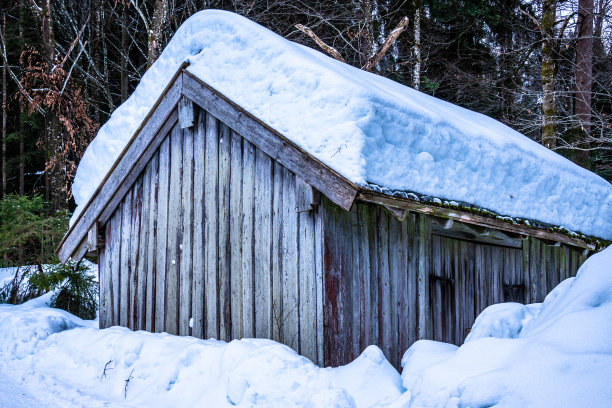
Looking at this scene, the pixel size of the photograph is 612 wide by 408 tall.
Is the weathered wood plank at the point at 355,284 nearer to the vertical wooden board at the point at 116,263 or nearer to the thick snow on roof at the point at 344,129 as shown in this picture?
the thick snow on roof at the point at 344,129

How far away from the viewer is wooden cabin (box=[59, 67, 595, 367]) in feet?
16.2

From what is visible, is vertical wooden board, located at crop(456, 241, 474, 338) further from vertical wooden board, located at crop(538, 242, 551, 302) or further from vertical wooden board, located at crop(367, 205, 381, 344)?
vertical wooden board, located at crop(538, 242, 551, 302)

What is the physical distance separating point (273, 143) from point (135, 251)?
9.27 ft

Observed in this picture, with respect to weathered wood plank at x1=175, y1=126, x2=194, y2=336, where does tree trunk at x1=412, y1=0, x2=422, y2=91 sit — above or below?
above

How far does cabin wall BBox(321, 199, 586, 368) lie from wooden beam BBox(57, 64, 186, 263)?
263 cm

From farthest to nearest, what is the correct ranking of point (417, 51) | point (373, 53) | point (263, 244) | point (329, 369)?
1. point (417, 51)
2. point (373, 53)
3. point (263, 244)
4. point (329, 369)

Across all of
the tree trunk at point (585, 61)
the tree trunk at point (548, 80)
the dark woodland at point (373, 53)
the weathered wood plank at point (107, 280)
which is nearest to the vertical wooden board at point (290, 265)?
the weathered wood plank at point (107, 280)

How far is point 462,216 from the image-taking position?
548cm

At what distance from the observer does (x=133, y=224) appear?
692cm

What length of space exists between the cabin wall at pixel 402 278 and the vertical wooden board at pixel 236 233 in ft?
3.91

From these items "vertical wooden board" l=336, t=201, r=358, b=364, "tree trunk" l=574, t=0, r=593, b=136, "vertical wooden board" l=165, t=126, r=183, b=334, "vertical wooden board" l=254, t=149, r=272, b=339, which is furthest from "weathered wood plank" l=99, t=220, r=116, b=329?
"tree trunk" l=574, t=0, r=593, b=136

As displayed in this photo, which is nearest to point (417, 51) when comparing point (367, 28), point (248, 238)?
point (367, 28)

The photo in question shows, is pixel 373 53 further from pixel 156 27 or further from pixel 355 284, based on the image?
pixel 355 284

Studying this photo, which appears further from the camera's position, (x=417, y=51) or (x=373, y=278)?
(x=417, y=51)
